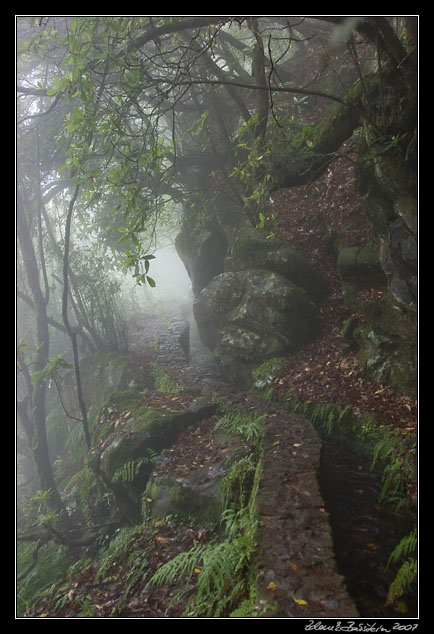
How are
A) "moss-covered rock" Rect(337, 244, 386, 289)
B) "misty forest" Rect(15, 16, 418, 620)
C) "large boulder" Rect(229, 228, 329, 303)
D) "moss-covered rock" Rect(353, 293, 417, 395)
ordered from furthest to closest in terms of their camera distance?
"large boulder" Rect(229, 228, 329, 303)
"moss-covered rock" Rect(337, 244, 386, 289)
"moss-covered rock" Rect(353, 293, 417, 395)
"misty forest" Rect(15, 16, 418, 620)

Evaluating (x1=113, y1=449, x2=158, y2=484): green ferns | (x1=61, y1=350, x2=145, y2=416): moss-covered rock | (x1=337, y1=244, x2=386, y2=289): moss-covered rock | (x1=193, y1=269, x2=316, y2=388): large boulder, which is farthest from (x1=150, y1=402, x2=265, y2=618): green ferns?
(x1=61, y1=350, x2=145, y2=416): moss-covered rock

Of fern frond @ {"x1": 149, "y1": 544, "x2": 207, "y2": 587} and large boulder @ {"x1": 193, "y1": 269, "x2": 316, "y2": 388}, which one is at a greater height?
large boulder @ {"x1": 193, "y1": 269, "x2": 316, "y2": 388}

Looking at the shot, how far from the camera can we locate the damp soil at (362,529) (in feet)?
9.55

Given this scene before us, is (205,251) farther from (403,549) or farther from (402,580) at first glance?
(402,580)

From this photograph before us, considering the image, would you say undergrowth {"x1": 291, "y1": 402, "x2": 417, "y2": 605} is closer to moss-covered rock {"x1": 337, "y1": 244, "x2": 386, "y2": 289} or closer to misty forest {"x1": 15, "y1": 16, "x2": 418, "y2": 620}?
misty forest {"x1": 15, "y1": 16, "x2": 418, "y2": 620}

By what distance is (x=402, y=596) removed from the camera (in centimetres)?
290

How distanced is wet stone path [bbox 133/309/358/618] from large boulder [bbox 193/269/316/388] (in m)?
1.79

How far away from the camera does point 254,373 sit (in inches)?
296

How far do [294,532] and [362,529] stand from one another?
34.8 inches

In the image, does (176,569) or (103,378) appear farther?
(103,378)

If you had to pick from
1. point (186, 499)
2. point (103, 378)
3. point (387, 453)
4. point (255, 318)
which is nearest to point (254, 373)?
point (255, 318)

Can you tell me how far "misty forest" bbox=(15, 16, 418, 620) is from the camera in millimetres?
3383

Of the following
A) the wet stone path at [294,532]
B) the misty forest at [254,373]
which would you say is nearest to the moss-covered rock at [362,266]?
the misty forest at [254,373]

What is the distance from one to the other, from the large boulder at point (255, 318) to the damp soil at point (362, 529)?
2778 mm
